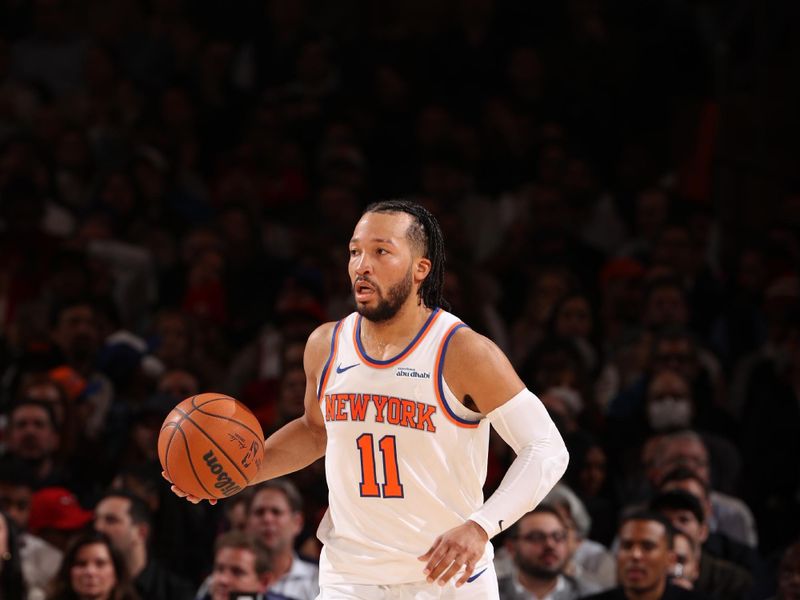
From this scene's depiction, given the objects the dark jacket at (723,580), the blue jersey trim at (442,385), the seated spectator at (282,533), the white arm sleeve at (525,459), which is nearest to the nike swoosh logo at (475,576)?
the white arm sleeve at (525,459)

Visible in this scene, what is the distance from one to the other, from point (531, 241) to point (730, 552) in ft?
11.3

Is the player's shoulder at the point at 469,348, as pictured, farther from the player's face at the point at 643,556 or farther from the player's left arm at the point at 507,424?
the player's face at the point at 643,556

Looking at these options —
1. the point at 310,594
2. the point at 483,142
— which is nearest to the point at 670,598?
the point at 310,594

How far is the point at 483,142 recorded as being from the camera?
11.8 meters

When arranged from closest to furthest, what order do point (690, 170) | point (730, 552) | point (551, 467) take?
1. point (551, 467)
2. point (730, 552)
3. point (690, 170)

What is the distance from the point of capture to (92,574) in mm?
7113

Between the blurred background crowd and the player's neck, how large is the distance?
2.99m

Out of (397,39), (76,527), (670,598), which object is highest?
(397,39)

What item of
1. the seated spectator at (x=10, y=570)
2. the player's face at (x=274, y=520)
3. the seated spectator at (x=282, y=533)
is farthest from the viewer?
the player's face at (x=274, y=520)

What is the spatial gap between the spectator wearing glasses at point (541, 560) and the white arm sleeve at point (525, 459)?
294 cm

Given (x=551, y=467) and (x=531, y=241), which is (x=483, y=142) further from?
(x=551, y=467)

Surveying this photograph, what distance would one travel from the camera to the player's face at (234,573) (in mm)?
7160

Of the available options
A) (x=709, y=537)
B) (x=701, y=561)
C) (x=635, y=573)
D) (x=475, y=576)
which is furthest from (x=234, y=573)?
(x=475, y=576)

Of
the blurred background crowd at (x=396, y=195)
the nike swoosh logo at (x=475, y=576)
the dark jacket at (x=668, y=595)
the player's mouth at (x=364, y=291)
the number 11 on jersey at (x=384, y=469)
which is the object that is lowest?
the nike swoosh logo at (x=475, y=576)
